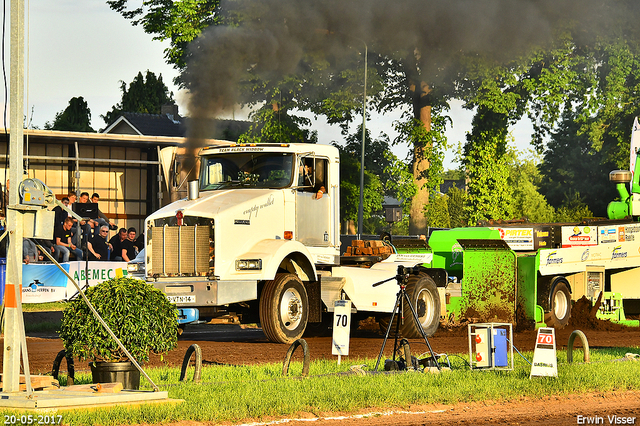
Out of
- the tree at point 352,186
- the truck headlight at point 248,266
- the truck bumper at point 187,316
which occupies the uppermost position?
the tree at point 352,186

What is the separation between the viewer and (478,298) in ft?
60.4

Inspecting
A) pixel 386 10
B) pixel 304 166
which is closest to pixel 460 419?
pixel 304 166

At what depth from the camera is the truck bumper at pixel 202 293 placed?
1464 cm

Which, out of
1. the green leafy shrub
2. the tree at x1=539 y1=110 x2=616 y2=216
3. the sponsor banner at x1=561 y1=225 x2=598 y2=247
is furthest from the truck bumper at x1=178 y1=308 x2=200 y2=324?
the tree at x1=539 y1=110 x2=616 y2=216

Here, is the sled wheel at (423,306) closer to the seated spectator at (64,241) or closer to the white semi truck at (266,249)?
the white semi truck at (266,249)

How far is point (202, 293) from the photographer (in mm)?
14680

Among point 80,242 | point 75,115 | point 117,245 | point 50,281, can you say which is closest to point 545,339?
point 50,281

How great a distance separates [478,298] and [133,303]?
10316 millimetres

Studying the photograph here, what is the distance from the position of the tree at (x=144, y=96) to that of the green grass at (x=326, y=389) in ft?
198

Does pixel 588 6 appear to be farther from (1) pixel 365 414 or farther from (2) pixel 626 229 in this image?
(1) pixel 365 414

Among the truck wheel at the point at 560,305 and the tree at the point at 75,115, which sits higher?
the tree at the point at 75,115

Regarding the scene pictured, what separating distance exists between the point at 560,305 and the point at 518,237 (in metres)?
2.05

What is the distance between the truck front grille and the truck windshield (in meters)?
1.54

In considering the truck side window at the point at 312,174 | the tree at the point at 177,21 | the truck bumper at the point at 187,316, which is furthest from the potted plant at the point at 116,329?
the tree at the point at 177,21
